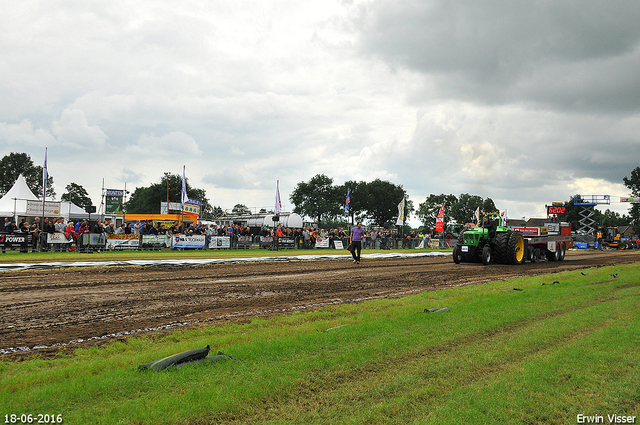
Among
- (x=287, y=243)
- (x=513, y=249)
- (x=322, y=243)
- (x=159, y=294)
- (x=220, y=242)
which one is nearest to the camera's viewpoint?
(x=159, y=294)

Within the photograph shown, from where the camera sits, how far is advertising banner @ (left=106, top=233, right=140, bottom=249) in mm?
25109

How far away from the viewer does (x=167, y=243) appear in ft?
90.1

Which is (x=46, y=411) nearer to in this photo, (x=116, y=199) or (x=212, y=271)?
(x=212, y=271)

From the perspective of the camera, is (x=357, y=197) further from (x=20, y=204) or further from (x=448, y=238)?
(x=20, y=204)

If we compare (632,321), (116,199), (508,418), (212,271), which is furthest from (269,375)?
(116,199)

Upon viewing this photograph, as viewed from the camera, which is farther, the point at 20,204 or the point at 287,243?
the point at 20,204

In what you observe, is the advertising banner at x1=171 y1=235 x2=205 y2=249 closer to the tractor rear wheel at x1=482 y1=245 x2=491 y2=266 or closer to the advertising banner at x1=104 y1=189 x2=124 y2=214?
the tractor rear wheel at x1=482 y1=245 x2=491 y2=266

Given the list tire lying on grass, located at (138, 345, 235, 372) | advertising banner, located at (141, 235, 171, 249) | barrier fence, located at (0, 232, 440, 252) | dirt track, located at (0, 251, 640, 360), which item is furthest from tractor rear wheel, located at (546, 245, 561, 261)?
tire lying on grass, located at (138, 345, 235, 372)

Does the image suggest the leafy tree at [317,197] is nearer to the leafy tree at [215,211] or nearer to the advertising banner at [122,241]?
the leafy tree at [215,211]

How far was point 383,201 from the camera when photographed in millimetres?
89125

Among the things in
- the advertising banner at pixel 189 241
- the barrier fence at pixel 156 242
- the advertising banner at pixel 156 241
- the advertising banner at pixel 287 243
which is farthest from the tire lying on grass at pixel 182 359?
the advertising banner at pixel 287 243

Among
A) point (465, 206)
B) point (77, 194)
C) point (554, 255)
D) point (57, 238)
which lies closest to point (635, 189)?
point (465, 206)

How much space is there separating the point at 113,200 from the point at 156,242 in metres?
49.9

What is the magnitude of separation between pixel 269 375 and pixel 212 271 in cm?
1097
